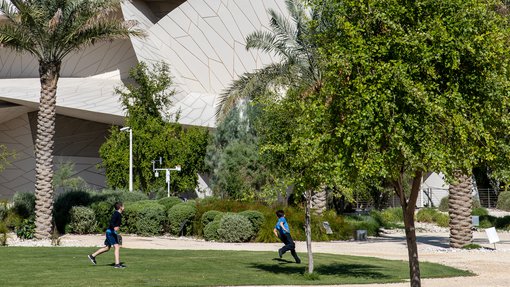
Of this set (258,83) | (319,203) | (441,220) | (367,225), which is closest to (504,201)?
(441,220)

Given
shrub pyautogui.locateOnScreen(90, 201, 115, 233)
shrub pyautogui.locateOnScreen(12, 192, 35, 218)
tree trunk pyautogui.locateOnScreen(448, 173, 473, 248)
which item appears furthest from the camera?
shrub pyautogui.locateOnScreen(90, 201, 115, 233)

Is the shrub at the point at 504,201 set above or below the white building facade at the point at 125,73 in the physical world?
below

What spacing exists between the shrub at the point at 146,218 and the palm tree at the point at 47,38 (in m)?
4.68

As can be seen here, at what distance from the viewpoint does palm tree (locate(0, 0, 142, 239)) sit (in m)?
25.1

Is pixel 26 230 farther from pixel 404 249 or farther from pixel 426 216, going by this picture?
pixel 426 216

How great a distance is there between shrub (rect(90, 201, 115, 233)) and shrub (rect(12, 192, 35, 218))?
234cm

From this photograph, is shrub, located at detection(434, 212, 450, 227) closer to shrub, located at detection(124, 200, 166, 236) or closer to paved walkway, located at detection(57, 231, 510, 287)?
paved walkway, located at detection(57, 231, 510, 287)

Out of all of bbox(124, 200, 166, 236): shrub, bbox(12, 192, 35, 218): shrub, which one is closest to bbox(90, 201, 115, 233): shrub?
bbox(124, 200, 166, 236): shrub

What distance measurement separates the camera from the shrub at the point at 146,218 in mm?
29188

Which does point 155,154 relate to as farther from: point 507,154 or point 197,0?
point 507,154

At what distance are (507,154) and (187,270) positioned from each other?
732 cm

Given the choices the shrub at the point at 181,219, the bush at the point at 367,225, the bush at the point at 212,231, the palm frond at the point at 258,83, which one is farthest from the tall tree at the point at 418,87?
the bush at the point at 367,225

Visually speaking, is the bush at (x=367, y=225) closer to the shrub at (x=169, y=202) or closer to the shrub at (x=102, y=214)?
the shrub at (x=169, y=202)

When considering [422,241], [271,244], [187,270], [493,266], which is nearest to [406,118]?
[187,270]
